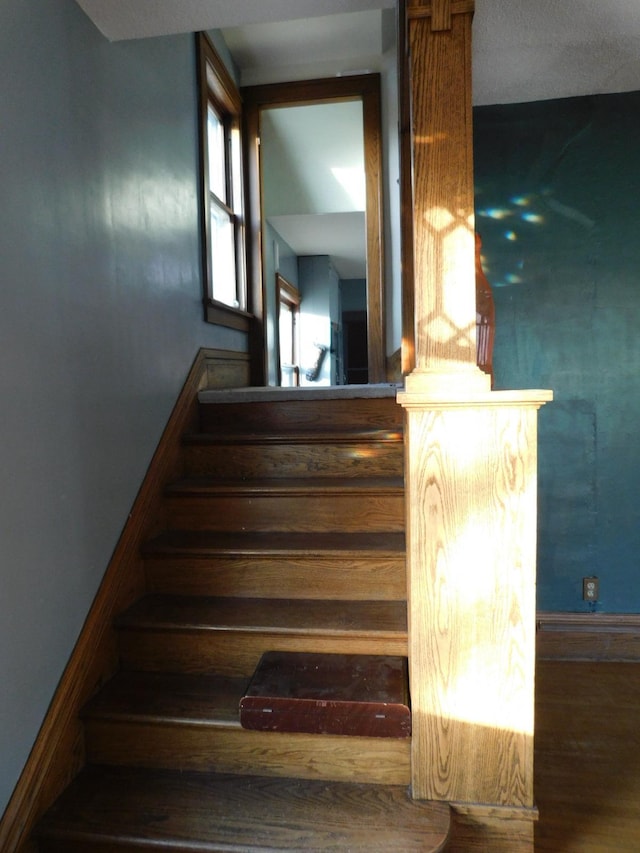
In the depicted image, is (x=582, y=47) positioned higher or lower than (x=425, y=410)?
higher

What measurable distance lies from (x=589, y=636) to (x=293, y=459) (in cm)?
157

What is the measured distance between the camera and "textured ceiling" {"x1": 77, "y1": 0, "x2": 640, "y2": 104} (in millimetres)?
1696

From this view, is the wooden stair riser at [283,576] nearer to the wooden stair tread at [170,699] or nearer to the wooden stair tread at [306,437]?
the wooden stair tread at [170,699]

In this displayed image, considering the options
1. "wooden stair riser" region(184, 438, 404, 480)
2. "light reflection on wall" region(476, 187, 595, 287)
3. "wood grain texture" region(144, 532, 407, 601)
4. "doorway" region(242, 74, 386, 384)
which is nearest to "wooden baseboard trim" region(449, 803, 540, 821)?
"wood grain texture" region(144, 532, 407, 601)

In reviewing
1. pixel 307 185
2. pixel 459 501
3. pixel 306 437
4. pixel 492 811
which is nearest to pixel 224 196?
pixel 307 185

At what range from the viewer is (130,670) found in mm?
1755

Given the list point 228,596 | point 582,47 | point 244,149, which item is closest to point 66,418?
point 228,596

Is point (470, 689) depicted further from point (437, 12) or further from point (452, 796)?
point (437, 12)

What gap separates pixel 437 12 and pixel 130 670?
2.10 meters

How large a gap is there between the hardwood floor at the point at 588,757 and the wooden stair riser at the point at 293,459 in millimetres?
1081

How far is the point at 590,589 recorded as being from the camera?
242 centimetres

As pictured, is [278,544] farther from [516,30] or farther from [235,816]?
[516,30]

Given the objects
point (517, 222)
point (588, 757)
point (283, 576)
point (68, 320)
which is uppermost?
point (517, 222)

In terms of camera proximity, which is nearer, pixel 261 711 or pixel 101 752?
pixel 261 711
